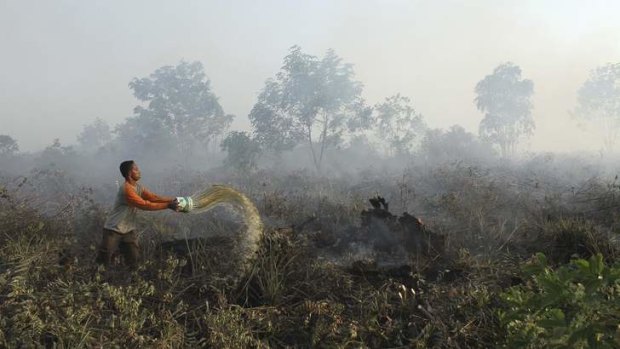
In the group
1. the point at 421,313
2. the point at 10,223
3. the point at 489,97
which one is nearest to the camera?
the point at 421,313

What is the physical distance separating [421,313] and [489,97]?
4081cm

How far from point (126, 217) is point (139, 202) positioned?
12.9 inches

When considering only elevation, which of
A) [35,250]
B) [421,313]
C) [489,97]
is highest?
[489,97]

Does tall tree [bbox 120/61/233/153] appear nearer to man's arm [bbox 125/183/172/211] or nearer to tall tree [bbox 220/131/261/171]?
tall tree [bbox 220/131/261/171]

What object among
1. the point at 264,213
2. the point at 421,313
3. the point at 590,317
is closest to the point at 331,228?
the point at 264,213

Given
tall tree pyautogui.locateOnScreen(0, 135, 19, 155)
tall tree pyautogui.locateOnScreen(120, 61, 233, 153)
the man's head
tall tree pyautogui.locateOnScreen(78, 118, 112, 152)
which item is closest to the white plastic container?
the man's head

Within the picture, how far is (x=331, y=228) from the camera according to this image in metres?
6.75

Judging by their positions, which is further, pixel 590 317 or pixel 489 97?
pixel 489 97

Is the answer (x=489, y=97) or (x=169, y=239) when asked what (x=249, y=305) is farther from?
(x=489, y=97)

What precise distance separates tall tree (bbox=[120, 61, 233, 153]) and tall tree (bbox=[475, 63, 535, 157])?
84.0ft

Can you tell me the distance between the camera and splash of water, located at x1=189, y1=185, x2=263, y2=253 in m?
4.70

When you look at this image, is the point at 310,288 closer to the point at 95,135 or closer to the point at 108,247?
the point at 108,247

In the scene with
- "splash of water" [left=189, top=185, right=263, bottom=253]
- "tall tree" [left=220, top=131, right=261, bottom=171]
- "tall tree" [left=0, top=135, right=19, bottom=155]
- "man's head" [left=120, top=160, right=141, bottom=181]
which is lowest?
"splash of water" [left=189, top=185, right=263, bottom=253]

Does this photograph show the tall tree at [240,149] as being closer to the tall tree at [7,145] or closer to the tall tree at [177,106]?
the tall tree at [177,106]
